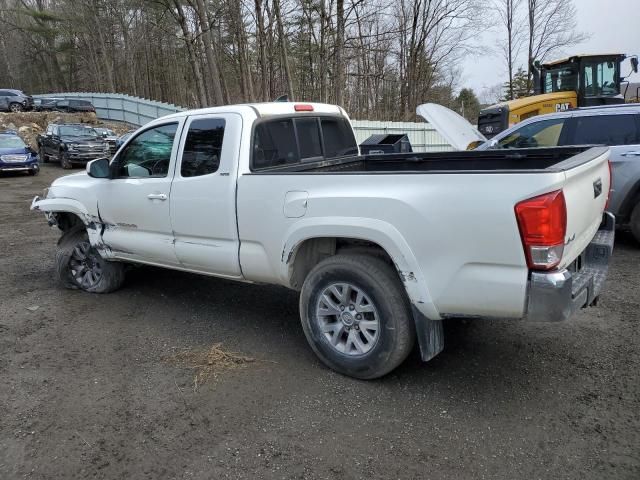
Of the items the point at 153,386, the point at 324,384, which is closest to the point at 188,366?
the point at 153,386

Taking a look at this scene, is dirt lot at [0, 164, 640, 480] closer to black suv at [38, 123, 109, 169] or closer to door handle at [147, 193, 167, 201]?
door handle at [147, 193, 167, 201]

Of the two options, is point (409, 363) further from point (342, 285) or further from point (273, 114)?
point (273, 114)

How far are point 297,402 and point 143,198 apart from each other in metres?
2.54

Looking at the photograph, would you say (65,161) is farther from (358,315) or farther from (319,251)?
(358,315)

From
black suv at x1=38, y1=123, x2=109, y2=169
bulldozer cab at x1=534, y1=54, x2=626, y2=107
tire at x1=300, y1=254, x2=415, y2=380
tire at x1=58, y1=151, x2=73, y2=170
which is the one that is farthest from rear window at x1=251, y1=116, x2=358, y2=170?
tire at x1=58, y1=151, x2=73, y2=170

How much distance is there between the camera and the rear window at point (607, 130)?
6.67 meters

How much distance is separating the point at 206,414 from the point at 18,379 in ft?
5.47

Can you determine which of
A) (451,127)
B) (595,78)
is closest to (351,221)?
(451,127)

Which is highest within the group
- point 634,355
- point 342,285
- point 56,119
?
point 56,119

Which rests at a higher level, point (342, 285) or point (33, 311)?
point (342, 285)

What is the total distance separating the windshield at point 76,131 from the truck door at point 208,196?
21068 millimetres

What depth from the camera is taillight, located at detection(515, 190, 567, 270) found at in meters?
2.66

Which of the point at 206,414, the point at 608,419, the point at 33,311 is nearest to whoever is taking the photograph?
the point at 608,419

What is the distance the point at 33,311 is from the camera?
5.37 m
